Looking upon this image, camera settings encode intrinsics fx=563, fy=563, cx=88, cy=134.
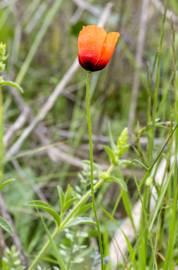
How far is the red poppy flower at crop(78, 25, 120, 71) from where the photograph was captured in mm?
791

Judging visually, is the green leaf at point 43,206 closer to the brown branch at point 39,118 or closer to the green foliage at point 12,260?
the green foliage at point 12,260

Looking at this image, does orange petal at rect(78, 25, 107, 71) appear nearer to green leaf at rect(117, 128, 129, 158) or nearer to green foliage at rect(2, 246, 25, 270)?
green leaf at rect(117, 128, 129, 158)

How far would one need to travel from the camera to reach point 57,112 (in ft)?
8.14

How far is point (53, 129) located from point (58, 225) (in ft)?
4.37

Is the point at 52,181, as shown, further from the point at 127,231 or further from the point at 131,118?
the point at 127,231

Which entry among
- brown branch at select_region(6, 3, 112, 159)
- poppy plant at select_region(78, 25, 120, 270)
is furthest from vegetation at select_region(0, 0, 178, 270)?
poppy plant at select_region(78, 25, 120, 270)

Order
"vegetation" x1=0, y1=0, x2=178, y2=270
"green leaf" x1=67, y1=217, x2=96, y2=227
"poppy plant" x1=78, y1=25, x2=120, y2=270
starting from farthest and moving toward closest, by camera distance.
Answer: "vegetation" x1=0, y1=0, x2=178, y2=270, "green leaf" x1=67, y1=217, x2=96, y2=227, "poppy plant" x1=78, y1=25, x2=120, y2=270

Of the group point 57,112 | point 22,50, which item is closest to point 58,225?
point 57,112

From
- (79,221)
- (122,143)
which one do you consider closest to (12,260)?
(79,221)

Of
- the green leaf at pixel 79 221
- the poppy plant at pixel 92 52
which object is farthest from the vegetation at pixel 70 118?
the poppy plant at pixel 92 52

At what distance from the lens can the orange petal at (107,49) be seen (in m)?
0.80

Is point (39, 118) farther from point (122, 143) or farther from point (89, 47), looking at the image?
point (89, 47)

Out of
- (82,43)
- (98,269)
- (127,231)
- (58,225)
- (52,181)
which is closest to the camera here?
(82,43)

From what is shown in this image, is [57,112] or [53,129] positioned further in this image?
[57,112]
